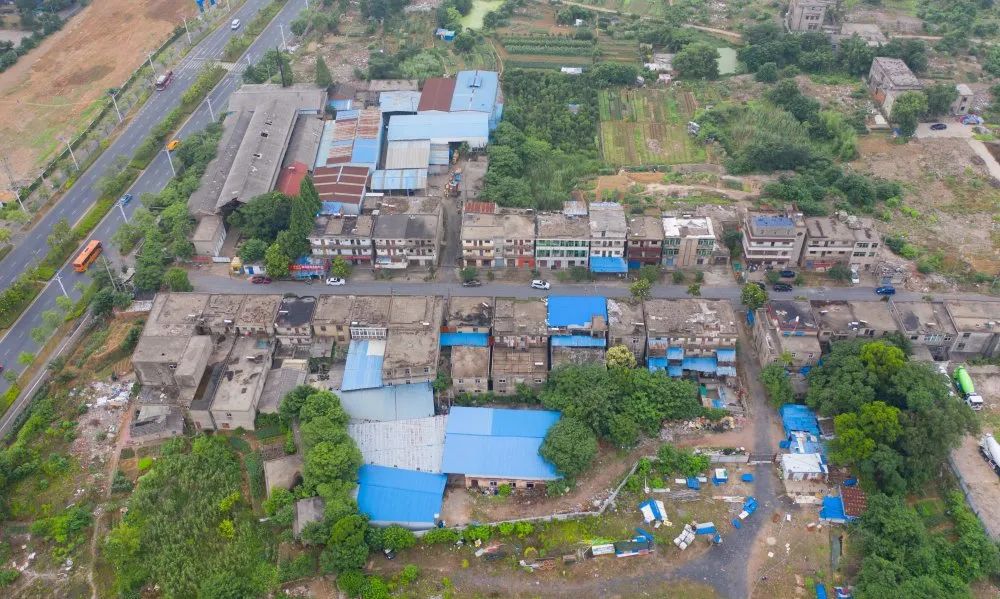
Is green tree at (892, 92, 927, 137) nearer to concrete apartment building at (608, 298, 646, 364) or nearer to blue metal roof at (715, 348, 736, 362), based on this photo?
blue metal roof at (715, 348, 736, 362)

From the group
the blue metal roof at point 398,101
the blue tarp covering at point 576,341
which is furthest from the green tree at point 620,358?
the blue metal roof at point 398,101

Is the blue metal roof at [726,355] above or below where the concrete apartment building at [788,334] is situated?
below

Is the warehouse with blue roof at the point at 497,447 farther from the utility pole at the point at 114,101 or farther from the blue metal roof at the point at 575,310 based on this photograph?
the utility pole at the point at 114,101

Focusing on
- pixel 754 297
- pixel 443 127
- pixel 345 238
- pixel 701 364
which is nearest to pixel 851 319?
pixel 754 297

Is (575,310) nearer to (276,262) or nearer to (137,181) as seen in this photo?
(276,262)

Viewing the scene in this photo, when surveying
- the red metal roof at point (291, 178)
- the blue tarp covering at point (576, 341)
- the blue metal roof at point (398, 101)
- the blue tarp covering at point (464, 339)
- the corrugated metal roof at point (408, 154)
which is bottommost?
the blue tarp covering at point (464, 339)

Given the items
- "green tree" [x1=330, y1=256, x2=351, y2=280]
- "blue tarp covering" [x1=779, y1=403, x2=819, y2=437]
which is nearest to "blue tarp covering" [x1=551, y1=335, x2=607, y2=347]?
"blue tarp covering" [x1=779, y1=403, x2=819, y2=437]

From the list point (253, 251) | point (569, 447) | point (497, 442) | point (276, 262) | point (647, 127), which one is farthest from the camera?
point (647, 127)
